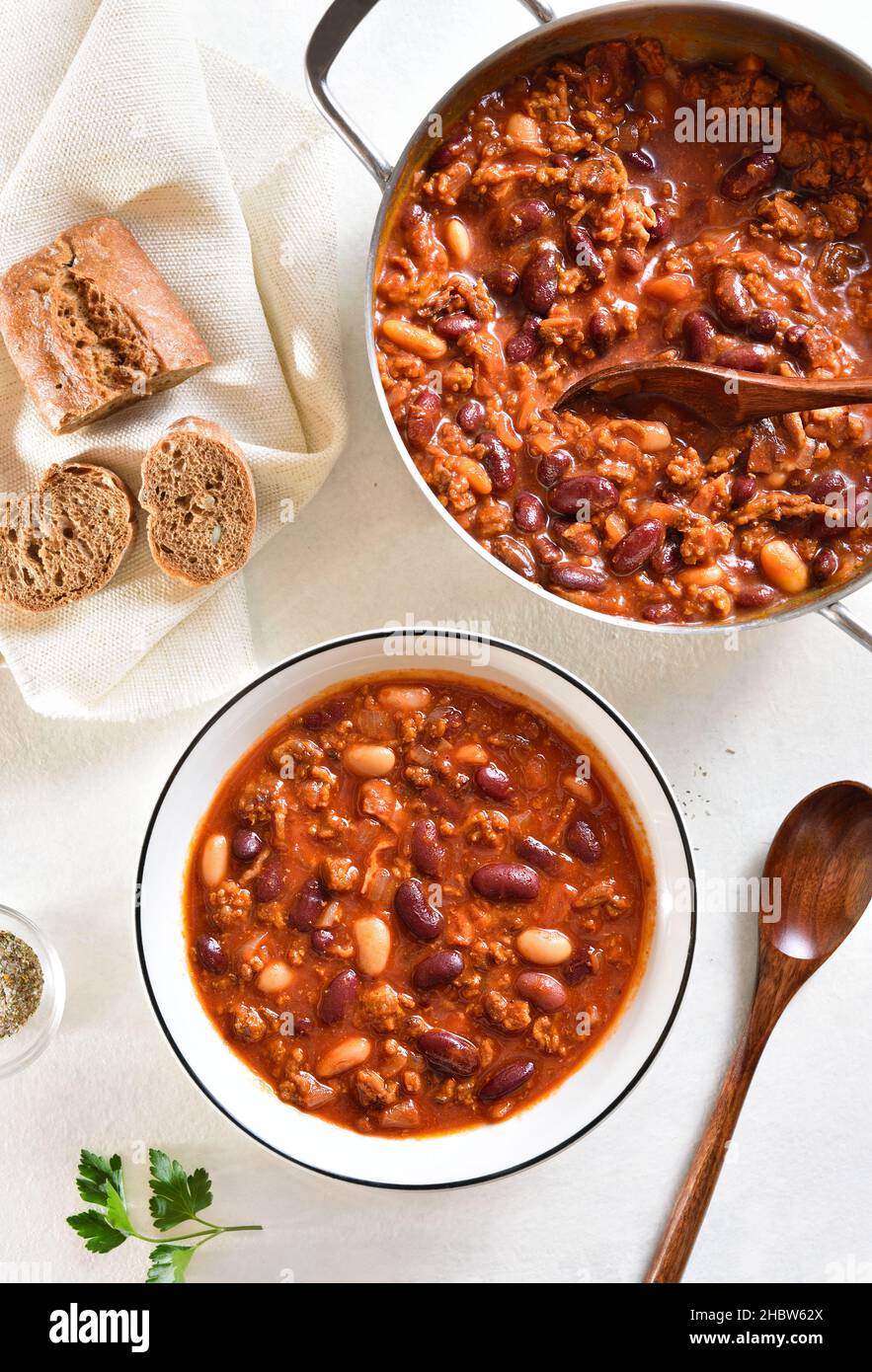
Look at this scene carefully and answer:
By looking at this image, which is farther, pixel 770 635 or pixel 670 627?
pixel 770 635

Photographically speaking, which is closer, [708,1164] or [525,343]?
[525,343]

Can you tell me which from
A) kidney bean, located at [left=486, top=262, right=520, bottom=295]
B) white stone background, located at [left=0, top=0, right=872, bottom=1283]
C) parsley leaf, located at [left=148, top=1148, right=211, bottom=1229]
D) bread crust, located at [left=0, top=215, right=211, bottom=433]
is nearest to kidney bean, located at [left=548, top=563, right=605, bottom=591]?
white stone background, located at [left=0, top=0, right=872, bottom=1283]

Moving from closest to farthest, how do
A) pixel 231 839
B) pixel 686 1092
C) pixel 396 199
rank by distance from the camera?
pixel 396 199, pixel 231 839, pixel 686 1092

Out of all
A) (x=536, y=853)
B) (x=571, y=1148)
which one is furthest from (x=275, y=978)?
(x=571, y=1148)

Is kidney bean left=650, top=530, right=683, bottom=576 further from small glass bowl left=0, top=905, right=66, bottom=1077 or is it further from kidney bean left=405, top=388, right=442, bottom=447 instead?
small glass bowl left=0, top=905, right=66, bottom=1077

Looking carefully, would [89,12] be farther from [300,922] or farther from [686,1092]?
[686,1092]

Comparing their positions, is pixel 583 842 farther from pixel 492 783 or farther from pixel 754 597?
pixel 754 597
